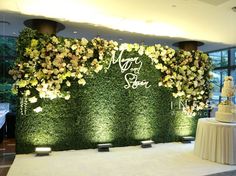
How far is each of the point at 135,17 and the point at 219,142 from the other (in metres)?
2.77

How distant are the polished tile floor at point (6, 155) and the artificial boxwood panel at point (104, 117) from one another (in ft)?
1.89

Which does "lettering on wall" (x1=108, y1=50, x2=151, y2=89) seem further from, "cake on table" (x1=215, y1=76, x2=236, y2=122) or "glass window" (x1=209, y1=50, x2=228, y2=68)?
"glass window" (x1=209, y1=50, x2=228, y2=68)

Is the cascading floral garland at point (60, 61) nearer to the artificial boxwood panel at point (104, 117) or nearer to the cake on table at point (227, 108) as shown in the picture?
the artificial boxwood panel at point (104, 117)

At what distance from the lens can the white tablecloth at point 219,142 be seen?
13.0ft

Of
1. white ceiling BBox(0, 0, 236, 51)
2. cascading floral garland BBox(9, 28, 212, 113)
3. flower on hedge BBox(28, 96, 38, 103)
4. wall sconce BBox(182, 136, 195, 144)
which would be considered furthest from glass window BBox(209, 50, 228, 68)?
flower on hedge BBox(28, 96, 38, 103)

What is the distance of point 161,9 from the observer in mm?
4227

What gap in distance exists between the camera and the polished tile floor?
4543 mm

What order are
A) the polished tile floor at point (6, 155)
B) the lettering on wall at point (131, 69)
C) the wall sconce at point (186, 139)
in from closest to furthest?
1. the polished tile floor at point (6, 155)
2. the lettering on wall at point (131, 69)
3. the wall sconce at point (186, 139)

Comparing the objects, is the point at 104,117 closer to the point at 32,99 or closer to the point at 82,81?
the point at 82,81

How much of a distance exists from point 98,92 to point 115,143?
1145mm

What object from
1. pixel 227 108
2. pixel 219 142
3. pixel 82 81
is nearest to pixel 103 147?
pixel 82 81

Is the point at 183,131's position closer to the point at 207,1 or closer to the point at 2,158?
the point at 207,1

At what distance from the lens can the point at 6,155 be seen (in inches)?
219

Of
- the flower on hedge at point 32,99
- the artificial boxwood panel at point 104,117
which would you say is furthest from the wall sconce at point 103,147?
the flower on hedge at point 32,99
